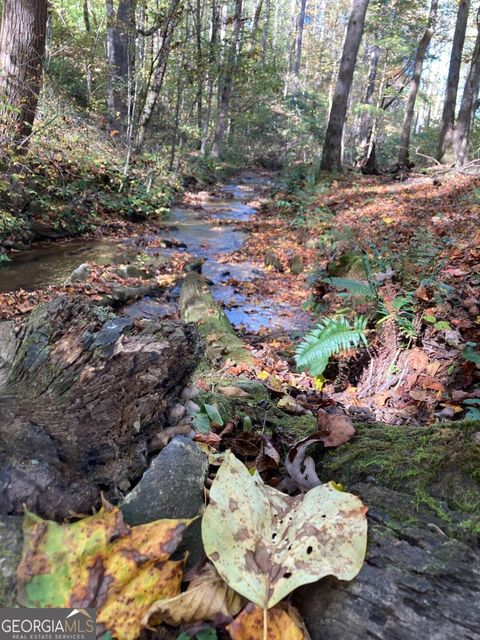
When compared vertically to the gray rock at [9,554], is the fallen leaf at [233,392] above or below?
below

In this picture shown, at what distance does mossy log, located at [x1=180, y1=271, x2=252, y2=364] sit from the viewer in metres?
4.39

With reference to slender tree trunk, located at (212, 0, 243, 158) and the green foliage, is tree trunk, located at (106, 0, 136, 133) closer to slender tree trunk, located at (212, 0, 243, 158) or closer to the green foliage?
slender tree trunk, located at (212, 0, 243, 158)

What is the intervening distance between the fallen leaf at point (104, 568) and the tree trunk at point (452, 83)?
16.8 meters

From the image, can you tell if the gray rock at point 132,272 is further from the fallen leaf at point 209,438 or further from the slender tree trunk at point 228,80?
the slender tree trunk at point 228,80

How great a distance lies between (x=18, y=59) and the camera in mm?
7098

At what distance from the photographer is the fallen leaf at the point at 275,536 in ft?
3.51

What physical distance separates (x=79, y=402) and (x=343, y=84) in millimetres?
14714

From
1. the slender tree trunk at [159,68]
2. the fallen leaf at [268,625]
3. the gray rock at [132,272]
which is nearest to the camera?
the fallen leaf at [268,625]

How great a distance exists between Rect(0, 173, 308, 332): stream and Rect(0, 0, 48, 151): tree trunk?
2.00 meters

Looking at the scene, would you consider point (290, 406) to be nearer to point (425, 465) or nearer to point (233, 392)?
point (233, 392)

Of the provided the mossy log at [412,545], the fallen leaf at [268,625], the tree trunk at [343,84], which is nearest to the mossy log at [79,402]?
the fallen leaf at [268,625]

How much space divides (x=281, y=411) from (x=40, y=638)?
1478 millimetres

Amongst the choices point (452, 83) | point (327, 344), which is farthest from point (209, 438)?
point (452, 83)

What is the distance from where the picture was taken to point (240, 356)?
4.36m
